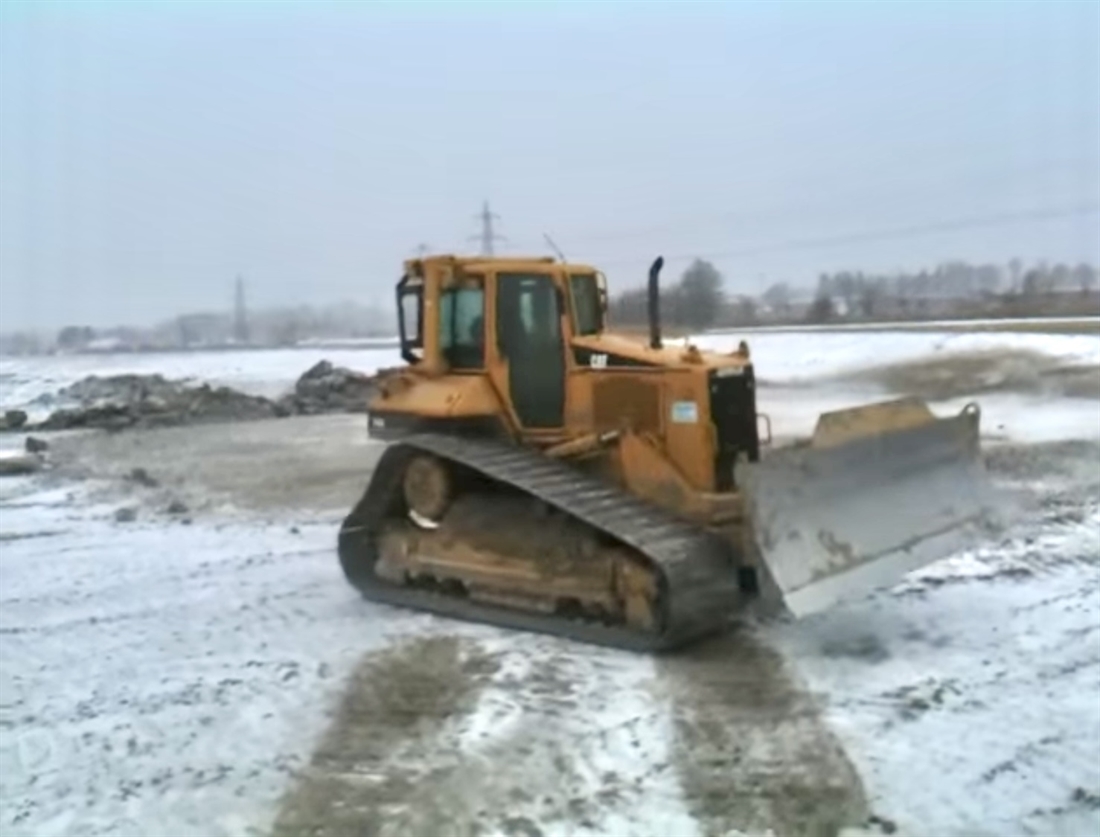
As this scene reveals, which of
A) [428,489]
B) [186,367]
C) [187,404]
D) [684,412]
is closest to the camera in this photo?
[684,412]

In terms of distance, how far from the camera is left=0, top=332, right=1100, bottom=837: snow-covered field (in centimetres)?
538

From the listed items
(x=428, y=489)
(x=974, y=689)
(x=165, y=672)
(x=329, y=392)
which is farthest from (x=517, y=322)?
(x=329, y=392)

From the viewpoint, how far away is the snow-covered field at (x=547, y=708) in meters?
5.38

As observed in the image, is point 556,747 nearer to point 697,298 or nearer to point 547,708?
point 547,708

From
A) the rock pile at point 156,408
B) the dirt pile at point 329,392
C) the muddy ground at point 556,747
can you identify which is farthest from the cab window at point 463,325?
the dirt pile at point 329,392

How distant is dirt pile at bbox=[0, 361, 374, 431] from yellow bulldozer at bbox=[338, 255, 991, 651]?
16629 mm

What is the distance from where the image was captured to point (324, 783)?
5.71m

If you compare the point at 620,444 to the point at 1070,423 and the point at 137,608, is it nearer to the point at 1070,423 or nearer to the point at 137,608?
the point at 137,608

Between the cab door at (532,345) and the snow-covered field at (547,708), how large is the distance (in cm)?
169

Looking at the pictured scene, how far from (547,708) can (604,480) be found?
2351mm

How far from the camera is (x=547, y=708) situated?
6633 millimetres

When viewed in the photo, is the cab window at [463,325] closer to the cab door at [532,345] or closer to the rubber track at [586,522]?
the cab door at [532,345]

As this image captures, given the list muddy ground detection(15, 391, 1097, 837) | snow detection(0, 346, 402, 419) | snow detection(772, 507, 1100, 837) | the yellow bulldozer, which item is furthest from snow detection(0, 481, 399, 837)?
snow detection(0, 346, 402, 419)

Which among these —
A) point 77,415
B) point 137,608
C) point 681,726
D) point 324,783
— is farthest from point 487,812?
point 77,415
